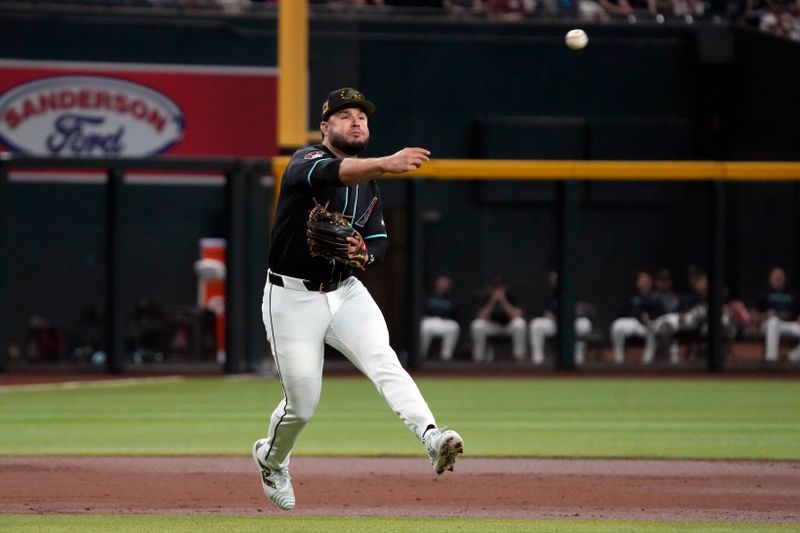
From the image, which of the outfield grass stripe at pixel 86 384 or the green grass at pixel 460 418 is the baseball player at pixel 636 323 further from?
the outfield grass stripe at pixel 86 384

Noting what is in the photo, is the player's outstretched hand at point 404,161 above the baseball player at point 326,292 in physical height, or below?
above

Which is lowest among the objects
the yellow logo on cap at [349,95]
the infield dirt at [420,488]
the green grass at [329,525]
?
the infield dirt at [420,488]

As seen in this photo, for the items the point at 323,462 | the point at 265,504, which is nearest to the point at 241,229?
the point at 323,462

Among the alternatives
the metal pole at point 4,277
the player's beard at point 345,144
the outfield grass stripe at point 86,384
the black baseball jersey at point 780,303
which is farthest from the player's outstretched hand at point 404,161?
the black baseball jersey at point 780,303

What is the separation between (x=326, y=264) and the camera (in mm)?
6156

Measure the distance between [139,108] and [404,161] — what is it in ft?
44.4

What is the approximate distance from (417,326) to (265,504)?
32.3 feet

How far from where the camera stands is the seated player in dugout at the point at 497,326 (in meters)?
17.4

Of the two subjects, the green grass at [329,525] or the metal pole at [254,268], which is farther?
the metal pole at [254,268]

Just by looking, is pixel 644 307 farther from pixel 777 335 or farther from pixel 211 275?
pixel 211 275

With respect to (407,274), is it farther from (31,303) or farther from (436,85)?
(31,303)

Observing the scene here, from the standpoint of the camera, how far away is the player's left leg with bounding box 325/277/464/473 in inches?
226

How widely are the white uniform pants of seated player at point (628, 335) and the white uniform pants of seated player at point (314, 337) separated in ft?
37.5

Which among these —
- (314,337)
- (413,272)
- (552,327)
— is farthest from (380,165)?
(552,327)
